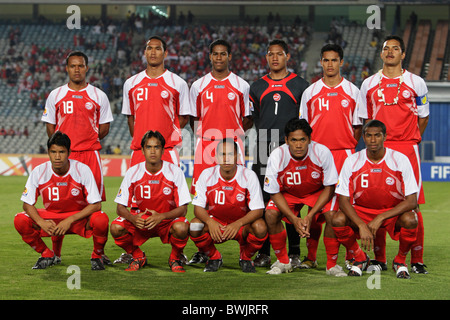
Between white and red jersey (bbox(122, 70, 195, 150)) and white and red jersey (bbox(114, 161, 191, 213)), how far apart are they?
0.66 metres

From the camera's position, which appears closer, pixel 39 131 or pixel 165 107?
pixel 165 107

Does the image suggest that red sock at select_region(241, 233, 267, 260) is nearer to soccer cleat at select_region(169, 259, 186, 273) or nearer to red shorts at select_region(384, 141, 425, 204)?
soccer cleat at select_region(169, 259, 186, 273)

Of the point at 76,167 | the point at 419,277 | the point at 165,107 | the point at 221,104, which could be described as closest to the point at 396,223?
the point at 419,277

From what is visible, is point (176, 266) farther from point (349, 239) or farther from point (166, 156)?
point (349, 239)

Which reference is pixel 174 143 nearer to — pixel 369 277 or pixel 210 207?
pixel 210 207

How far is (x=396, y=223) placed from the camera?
6.22m

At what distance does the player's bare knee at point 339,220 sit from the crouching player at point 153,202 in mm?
1405

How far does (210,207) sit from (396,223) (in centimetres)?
180

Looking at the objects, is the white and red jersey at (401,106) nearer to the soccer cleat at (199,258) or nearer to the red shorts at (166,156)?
the red shorts at (166,156)

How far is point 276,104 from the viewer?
7.06 metres

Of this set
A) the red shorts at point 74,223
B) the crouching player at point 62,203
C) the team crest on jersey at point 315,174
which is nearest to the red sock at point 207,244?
the crouching player at point 62,203

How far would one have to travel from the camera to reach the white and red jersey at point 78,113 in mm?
7234

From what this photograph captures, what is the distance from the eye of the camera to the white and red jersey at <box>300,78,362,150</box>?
6766 millimetres

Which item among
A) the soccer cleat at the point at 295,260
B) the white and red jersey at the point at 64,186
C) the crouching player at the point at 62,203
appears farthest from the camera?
the soccer cleat at the point at 295,260
